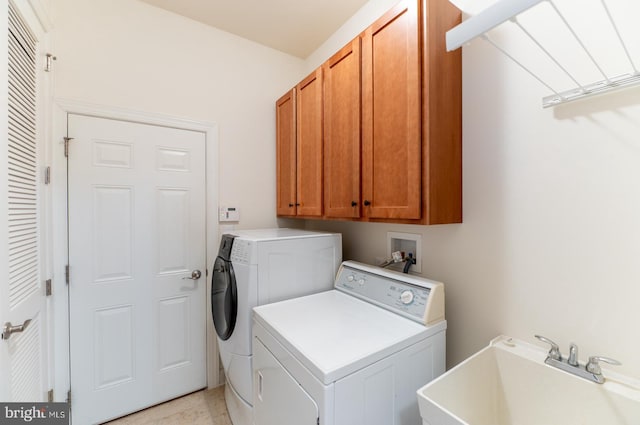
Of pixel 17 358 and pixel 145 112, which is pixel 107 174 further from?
pixel 17 358

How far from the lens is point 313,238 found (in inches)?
68.9

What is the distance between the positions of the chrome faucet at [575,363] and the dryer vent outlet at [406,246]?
67 cm

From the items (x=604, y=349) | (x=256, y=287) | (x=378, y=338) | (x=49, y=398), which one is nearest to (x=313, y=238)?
(x=256, y=287)

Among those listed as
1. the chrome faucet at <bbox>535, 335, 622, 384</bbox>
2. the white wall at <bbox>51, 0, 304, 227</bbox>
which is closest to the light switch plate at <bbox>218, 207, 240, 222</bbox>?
the white wall at <bbox>51, 0, 304, 227</bbox>

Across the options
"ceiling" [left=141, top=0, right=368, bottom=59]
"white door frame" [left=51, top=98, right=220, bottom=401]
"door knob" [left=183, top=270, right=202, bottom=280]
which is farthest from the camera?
"door knob" [left=183, top=270, right=202, bottom=280]

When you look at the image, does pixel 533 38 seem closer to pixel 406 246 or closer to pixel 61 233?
pixel 406 246

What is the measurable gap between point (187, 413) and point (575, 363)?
223 centimetres

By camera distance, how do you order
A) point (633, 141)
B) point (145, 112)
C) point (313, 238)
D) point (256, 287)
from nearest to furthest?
point (633, 141), point (256, 287), point (313, 238), point (145, 112)

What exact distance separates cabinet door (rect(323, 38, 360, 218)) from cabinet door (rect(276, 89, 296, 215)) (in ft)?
1.42

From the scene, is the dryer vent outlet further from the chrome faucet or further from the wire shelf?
the wire shelf

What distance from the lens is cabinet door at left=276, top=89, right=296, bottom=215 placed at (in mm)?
2143

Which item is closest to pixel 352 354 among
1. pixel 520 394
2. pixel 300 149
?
pixel 520 394

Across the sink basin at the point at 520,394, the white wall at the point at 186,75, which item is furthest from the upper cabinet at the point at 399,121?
the white wall at the point at 186,75

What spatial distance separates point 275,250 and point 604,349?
57.4 inches
